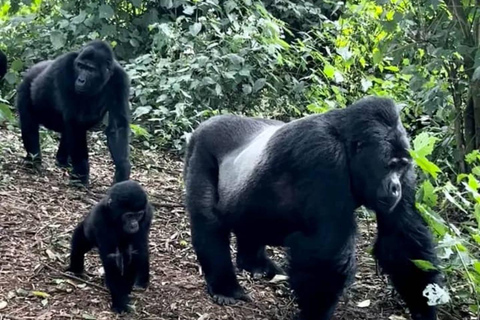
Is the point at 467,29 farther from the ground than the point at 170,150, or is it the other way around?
the point at 467,29

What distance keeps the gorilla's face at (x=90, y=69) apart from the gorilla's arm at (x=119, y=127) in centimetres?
15

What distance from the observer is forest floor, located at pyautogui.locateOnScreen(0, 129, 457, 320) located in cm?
407

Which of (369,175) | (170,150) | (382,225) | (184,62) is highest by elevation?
(369,175)

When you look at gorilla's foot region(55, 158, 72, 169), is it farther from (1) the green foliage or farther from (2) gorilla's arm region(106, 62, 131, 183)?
(1) the green foliage

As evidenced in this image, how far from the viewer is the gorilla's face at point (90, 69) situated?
5.79 metres

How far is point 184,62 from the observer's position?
7.49m

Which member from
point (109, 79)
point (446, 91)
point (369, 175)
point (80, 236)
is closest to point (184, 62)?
point (109, 79)

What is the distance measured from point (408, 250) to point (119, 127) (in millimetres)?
2713

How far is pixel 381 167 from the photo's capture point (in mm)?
3729

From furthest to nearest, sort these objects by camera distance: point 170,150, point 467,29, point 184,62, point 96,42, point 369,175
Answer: point 184,62, point 170,150, point 96,42, point 467,29, point 369,175

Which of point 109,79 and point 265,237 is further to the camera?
point 109,79

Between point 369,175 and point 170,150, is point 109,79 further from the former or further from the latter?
point 369,175

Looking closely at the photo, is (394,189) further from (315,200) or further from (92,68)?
(92,68)

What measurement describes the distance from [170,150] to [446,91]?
252cm
